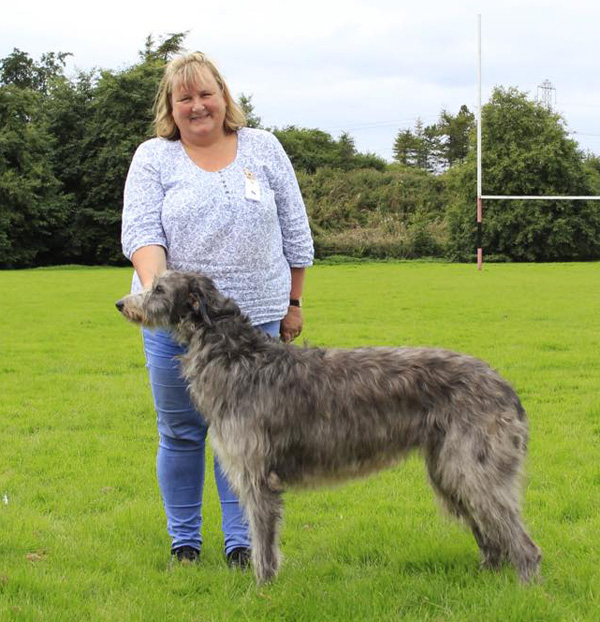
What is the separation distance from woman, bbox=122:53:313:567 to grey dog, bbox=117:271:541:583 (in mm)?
341

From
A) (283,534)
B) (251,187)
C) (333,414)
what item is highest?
(251,187)

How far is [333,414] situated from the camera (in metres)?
4.80

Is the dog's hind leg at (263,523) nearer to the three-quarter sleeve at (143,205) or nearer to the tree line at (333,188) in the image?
the three-quarter sleeve at (143,205)

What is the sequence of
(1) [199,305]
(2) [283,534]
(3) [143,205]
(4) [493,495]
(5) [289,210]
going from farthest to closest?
(2) [283,534]
(5) [289,210]
(3) [143,205]
(1) [199,305]
(4) [493,495]

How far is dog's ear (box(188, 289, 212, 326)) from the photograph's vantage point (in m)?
4.86

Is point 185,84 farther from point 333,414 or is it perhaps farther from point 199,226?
point 333,414

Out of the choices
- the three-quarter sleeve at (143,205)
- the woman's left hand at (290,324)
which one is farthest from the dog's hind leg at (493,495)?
the three-quarter sleeve at (143,205)

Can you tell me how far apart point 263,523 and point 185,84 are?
2.77 meters

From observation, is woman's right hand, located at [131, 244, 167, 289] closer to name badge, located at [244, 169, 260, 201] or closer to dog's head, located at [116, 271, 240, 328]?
dog's head, located at [116, 271, 240, 328]

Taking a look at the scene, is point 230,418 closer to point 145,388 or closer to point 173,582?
point 173,582

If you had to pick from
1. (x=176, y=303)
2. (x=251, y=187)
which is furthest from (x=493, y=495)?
(x=251, y=187)

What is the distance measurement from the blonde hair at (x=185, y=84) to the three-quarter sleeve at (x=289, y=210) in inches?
12.8

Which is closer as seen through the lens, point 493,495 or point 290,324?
point 493,495

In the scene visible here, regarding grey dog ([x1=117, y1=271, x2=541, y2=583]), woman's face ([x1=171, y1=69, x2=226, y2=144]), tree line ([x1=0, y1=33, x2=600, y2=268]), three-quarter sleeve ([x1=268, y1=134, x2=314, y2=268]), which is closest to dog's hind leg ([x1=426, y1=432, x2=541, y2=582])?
grey dog ([x1=117, y1=271, x2=541, y2=583])
